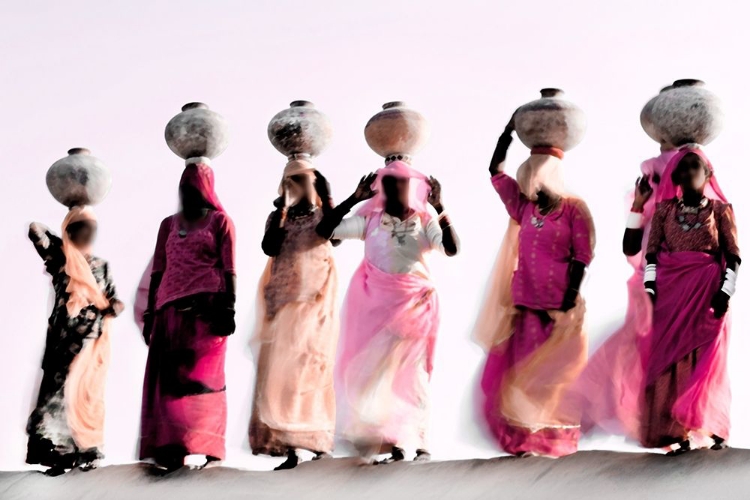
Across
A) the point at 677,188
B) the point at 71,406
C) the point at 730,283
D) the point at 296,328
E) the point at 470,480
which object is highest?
the point at 677,188

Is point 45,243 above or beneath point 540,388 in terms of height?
above

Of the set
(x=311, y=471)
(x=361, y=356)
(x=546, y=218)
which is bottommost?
(x=311, y=471)

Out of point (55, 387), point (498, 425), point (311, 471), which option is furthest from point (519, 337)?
point (55, 387)

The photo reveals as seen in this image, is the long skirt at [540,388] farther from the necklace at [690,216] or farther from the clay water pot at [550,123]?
the clay water pot at [550,123]

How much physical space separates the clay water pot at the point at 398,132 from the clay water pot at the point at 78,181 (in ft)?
A: 6.53

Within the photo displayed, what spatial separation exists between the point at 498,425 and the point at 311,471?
1156 mm

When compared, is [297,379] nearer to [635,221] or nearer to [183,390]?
[183,390]

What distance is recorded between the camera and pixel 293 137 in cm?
1102

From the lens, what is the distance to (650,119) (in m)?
10.4

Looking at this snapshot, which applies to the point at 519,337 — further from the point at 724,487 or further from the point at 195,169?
the point at 195,169

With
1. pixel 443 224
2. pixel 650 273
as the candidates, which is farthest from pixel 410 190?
pixel 650 273

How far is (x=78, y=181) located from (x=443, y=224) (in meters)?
2.67

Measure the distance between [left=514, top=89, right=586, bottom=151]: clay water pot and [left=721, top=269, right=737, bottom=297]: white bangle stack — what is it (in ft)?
4.34

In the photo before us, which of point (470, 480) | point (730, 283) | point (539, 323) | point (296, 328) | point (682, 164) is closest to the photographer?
point (730, 283)
